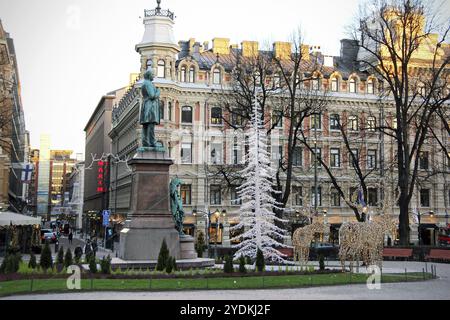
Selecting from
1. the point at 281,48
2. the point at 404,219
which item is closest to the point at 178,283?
the point at 404,219

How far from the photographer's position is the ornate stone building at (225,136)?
55750 millimetres

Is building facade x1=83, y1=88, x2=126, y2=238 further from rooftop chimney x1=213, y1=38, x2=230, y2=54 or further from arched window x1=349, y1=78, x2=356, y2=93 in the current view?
arched window x1=349, y1=78, x2=356, y2=93

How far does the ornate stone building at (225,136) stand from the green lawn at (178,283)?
3027 centimetres

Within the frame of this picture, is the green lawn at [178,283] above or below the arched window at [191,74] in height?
below

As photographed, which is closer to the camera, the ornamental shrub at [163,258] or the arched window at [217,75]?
the ornamental shrub at [163,258]

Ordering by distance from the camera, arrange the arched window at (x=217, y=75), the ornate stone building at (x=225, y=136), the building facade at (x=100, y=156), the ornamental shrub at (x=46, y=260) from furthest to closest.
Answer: the building facade at (x=100, y=156) < the arched window at (x=217, y=75) < the ornate stone building at (x=225, y=136) < the ornamental shrub at (x=46, y=260)

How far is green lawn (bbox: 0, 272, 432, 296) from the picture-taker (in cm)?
1859

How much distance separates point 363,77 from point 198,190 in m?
21.6

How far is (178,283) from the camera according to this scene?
1975 cm

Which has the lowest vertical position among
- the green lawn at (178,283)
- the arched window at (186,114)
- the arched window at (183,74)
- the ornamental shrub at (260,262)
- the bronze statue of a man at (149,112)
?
the green lawn at (178,283)

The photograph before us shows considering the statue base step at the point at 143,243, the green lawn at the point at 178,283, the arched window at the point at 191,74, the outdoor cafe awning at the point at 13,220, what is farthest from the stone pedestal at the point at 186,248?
the arched window at the point at 191,74

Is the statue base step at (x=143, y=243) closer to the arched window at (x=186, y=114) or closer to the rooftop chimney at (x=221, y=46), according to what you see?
the arched window at (x=186, y=114)

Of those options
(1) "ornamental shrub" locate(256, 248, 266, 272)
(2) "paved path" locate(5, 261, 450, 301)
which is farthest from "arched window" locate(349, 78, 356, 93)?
(2) "paved path" locate(5, 261, 450, 301)

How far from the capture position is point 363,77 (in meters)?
63.0
